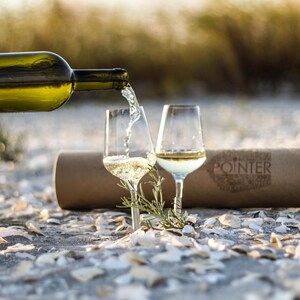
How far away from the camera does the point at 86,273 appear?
2.09 m

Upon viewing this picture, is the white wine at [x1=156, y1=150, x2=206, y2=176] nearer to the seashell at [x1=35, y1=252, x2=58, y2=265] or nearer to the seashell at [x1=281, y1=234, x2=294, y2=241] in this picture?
the seashell at [x1=281, y1=234, x2=294, y2=241]

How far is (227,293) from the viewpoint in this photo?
1.88 meters

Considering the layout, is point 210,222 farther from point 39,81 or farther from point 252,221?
point 39,81

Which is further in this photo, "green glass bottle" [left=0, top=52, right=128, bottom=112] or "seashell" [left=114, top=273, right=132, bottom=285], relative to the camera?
"green glass bottle" [left=0, top=52, right=128, bottom=112]

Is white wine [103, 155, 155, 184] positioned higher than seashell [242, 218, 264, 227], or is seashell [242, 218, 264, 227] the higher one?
white wine [103, 155, 155, 184]

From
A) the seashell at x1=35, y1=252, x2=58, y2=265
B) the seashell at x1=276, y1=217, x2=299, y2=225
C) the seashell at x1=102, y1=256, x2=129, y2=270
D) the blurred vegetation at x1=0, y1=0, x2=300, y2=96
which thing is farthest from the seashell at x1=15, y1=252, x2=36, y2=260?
the blurred vegetation at x1=0, y1=0, x2=300, y2=96

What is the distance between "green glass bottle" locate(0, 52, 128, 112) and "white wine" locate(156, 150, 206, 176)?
1.51 ft

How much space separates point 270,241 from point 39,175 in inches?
108

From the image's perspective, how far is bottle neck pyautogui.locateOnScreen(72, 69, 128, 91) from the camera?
2.93m

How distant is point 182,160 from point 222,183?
76 centimetres

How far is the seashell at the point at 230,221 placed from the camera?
2994mm

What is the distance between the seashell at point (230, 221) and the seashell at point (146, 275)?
99cm

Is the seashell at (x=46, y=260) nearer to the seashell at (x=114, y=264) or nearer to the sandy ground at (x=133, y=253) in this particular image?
the sandy ground at (x=133, y=253)

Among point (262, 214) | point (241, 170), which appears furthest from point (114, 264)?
point (241, 170)
